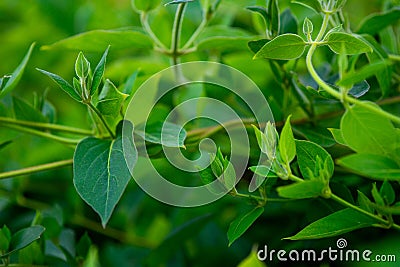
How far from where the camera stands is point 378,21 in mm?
621

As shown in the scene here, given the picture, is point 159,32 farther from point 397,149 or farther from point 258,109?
point 397,149

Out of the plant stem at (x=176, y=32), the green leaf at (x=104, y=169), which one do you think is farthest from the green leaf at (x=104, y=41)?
the green leaf at (x=104, y=169)

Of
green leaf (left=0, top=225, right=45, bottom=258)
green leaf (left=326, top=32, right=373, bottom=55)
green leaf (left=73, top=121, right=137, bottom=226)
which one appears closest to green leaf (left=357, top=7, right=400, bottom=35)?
green leaf (left=326, top=32, right=373, bottom=55)

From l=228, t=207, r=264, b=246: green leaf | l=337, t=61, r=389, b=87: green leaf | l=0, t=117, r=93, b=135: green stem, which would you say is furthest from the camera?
l=0, t=117, r=93, b=135: green stem

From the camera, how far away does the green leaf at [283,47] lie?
1.51 feet

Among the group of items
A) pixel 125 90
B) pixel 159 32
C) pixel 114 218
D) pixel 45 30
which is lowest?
pixel 114 218

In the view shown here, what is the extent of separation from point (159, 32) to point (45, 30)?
0.39 metres

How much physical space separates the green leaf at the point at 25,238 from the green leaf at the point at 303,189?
0.23 metres

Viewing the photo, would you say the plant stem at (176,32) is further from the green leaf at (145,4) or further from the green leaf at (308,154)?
the green leaf at (308,154)

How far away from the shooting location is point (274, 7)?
533 millimetres

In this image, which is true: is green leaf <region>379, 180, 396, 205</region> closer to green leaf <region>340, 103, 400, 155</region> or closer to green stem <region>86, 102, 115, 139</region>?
green leaf <region>340, 103, 400, 155</region>

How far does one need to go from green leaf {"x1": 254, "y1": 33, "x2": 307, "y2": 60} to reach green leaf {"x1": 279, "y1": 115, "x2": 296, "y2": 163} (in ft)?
0.23

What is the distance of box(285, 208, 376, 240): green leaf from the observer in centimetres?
47

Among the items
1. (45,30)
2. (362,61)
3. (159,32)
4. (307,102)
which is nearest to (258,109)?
(307,102)
